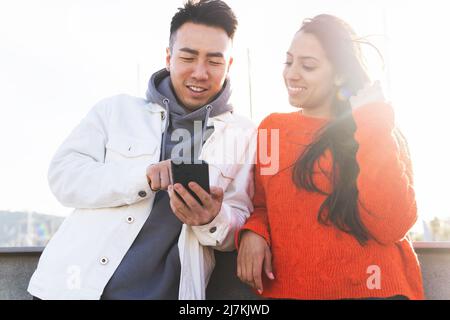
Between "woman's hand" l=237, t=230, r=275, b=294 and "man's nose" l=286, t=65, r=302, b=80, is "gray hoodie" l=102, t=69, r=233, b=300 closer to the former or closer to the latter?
"woman's hand" l=237, t=230, r=275, b=294

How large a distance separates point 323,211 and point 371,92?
593mm

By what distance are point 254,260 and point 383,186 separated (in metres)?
0.61

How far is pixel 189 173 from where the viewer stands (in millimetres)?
2137

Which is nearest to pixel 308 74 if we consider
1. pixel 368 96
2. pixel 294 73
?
pixel 294 73

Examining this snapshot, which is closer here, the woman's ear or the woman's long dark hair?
the woman's long dark hair

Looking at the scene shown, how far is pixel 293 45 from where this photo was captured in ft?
8.40

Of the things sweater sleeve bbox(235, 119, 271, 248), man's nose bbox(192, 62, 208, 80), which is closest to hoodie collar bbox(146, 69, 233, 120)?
man's nose bbox(192, 62, 208, 80)

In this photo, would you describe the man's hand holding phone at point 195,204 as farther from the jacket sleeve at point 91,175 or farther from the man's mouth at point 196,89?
the man's mouth at point 196,89

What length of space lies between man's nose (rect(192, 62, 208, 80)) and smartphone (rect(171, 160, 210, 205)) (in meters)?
0.74

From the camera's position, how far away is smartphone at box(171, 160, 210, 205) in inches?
83.5

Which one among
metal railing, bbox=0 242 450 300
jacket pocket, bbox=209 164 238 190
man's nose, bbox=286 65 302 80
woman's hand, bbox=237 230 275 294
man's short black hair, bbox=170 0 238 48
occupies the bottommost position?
metal railing, bbox=0 242 450 300
